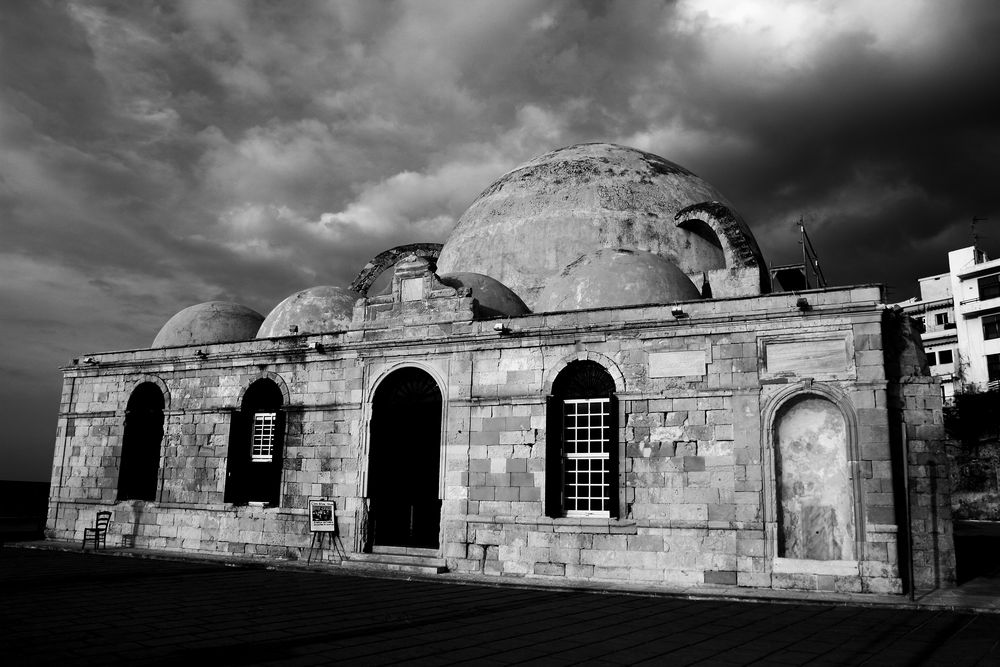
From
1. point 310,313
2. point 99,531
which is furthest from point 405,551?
point 99,531

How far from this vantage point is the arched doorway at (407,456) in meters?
17.3

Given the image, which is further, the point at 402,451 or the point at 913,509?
the point at 402,451

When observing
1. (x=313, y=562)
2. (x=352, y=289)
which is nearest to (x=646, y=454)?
(x=313, y=562)

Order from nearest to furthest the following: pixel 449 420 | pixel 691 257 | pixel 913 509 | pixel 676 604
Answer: pixel 676 604 < pixel 913 509 < pixel 449 420 < pixel 691 257

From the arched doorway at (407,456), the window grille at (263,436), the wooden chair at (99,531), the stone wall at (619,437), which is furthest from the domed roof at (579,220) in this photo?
the wooden chair at (99,531)

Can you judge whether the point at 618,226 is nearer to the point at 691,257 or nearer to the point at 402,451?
the point at 691,257

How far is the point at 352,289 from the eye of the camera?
23984mm

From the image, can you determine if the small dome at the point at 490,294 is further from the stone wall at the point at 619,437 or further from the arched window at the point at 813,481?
the arched window at the point at 813,481

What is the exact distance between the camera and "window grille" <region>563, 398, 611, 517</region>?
50.0 ft

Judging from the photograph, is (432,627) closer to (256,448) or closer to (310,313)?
(256,448)

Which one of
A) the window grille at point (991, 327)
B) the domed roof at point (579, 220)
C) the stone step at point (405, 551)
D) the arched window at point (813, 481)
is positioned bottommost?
the stone step at point (405, 551)

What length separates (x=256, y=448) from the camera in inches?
755

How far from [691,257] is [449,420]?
909cm

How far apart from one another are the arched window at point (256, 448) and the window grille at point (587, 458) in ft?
24.4
